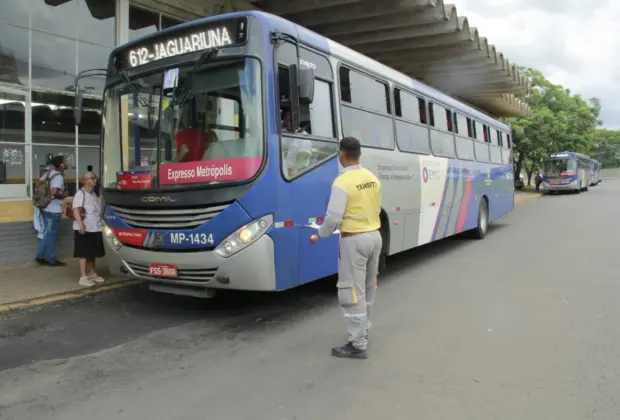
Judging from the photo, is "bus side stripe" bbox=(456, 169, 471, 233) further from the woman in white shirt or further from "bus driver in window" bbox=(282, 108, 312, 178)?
the woman in white shirt

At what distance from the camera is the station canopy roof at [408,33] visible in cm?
1084

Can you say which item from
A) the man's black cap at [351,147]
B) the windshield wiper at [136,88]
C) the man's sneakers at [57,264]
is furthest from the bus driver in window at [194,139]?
the man's sneakers at [57,264]

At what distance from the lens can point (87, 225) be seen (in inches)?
270

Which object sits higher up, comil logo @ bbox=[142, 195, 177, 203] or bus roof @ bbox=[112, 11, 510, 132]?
bus roof @ bbox=[112, 11, 510, 132]

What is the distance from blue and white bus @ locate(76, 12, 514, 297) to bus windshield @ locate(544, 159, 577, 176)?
31.6m

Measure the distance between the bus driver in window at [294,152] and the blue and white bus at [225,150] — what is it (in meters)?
0.01

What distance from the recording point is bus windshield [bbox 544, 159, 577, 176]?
1315 inches

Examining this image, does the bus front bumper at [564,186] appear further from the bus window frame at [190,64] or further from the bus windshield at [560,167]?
the bus window frame at [190,64]

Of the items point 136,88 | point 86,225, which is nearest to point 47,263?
point 86,225

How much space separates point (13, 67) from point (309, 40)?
569 cm

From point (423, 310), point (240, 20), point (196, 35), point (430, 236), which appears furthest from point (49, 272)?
point (430, 236)

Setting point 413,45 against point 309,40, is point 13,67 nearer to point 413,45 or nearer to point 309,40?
point 309,40

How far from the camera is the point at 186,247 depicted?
4.98 metres

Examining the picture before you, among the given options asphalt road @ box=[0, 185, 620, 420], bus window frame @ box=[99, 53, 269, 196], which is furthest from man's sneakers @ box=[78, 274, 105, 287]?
bus window frame @ box=[99, 53, 269, 196]
